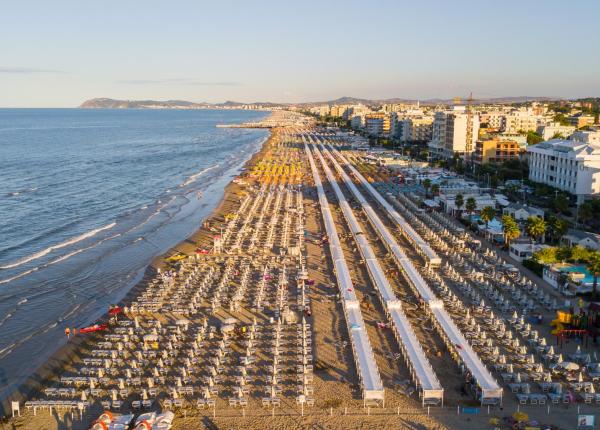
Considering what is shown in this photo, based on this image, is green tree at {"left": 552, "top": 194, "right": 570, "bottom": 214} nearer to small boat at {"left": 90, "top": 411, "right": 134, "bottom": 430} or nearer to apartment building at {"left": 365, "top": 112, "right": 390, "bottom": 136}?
small boat at {"left": 90, "top": 411, "right": 134, "bottom": 430}

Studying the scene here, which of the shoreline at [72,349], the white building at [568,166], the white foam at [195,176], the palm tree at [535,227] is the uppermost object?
the white building at [568,166]

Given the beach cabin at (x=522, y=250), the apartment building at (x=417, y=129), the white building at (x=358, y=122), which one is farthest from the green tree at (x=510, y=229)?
the white building at (x=358, y=122)

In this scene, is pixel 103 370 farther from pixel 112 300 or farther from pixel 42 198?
pixel 42 198

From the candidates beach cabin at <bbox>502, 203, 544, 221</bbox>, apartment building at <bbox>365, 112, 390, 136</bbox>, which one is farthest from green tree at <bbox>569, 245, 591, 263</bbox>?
apartment building at <bbox>365, 112, 390, 136</bbox>

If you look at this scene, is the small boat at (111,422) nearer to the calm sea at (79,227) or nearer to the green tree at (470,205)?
the calm sea at (79,227)

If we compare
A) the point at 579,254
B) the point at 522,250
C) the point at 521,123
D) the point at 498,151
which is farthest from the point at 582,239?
the point at 521,123
